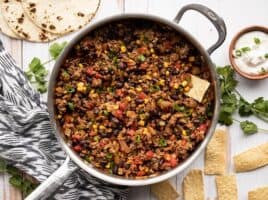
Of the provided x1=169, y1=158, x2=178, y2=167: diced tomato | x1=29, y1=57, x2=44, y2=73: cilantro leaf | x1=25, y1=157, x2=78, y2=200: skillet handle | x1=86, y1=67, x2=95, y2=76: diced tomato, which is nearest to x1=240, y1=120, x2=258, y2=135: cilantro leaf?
x1=169, y1=158, x2=178, y2=167: diced tomato

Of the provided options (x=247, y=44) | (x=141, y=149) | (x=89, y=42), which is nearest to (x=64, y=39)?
(x=89, y=42)

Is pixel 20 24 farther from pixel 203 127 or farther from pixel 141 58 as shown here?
pixel 203 127

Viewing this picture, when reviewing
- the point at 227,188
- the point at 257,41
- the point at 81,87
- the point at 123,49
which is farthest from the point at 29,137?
the point at 257,41

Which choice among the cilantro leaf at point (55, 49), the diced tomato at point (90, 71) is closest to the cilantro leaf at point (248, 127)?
the diced tomato at point (90, 71)

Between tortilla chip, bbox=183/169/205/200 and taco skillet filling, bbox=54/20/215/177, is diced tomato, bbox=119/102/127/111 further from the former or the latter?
tortilla chip, bbox=183/169/205/200

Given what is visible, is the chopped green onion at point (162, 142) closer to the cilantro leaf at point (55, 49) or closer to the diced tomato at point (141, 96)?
the diced tomato at point (141, 96)

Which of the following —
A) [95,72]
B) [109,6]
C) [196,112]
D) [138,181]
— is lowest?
[138,181]

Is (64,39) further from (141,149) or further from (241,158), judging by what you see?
(241,158)
